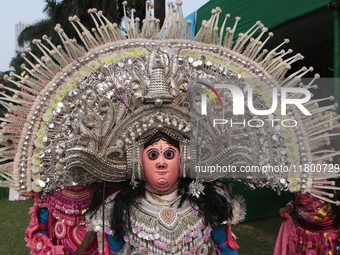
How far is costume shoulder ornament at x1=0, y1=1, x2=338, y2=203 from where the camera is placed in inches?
71.3

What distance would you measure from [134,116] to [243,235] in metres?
3.90

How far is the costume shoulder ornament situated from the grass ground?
3027 millimetres

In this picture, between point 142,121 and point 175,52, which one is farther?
point 175,52

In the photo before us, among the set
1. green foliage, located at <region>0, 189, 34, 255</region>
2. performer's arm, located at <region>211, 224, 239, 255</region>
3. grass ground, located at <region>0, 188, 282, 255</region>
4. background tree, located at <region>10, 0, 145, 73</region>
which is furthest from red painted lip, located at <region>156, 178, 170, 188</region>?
background tree, located at <region>10, 0, 145, 73</region>

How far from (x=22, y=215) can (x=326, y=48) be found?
7366 millimetres

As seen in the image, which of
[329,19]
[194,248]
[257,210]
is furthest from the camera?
[257,210]

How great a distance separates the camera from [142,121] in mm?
1830

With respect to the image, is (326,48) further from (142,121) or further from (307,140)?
(142,121)

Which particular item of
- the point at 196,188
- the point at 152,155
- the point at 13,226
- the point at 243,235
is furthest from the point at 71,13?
the point at 196,188

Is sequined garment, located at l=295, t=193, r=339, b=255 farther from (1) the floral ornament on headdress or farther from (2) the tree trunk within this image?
(2) the tree trunk

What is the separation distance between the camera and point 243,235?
483 centimetres

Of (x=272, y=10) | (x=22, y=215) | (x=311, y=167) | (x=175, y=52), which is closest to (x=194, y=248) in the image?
(x=311, y=167)

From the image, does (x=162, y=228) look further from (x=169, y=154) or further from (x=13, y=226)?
(x=13, y=226)

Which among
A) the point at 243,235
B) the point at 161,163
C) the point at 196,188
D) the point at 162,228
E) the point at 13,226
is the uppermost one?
the point at 161,163
